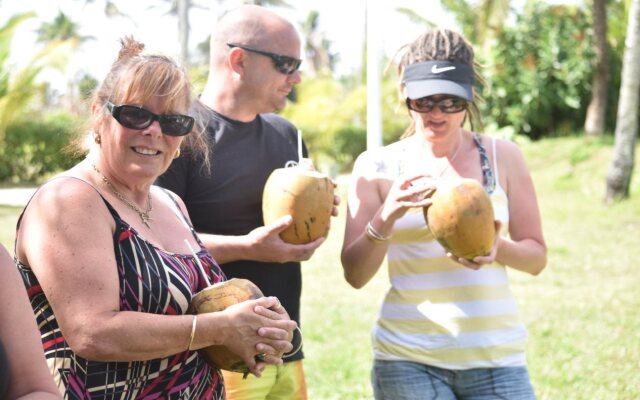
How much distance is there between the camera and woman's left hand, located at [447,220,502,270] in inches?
119

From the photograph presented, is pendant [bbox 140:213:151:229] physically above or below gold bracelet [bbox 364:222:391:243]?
above

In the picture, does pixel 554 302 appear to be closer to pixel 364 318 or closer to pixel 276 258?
pixel 364 318

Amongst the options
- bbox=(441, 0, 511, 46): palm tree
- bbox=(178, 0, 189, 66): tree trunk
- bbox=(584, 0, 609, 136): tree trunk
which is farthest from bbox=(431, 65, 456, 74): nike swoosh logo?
bbox=(178, 0, 189, 66): tree trunk

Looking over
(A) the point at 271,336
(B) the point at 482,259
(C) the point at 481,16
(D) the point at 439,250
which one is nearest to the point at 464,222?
(B) the point at 482,259

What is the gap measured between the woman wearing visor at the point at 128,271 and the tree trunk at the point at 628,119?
12496mm

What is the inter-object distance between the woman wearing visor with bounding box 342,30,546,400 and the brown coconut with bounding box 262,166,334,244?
0.18 meters

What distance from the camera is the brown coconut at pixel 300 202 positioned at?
3137 millimetres

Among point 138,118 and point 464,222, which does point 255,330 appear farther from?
point 464,222

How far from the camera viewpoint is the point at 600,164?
16906mm

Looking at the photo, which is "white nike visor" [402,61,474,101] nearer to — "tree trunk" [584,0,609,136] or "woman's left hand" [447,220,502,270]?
"woman's left hand" [447,220,502,270]

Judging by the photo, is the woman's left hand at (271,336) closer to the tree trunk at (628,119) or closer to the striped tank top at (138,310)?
→ the striped tank top at (138,310)

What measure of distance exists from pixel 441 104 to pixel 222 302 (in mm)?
1320

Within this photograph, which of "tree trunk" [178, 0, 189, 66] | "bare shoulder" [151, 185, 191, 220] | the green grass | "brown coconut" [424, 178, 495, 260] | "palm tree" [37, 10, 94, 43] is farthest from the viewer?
"palm tree" [37, 10, 94, 43]

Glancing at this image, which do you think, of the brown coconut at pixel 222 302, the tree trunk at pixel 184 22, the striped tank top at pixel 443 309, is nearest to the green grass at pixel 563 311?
the striped tank top at pixel 443 309
